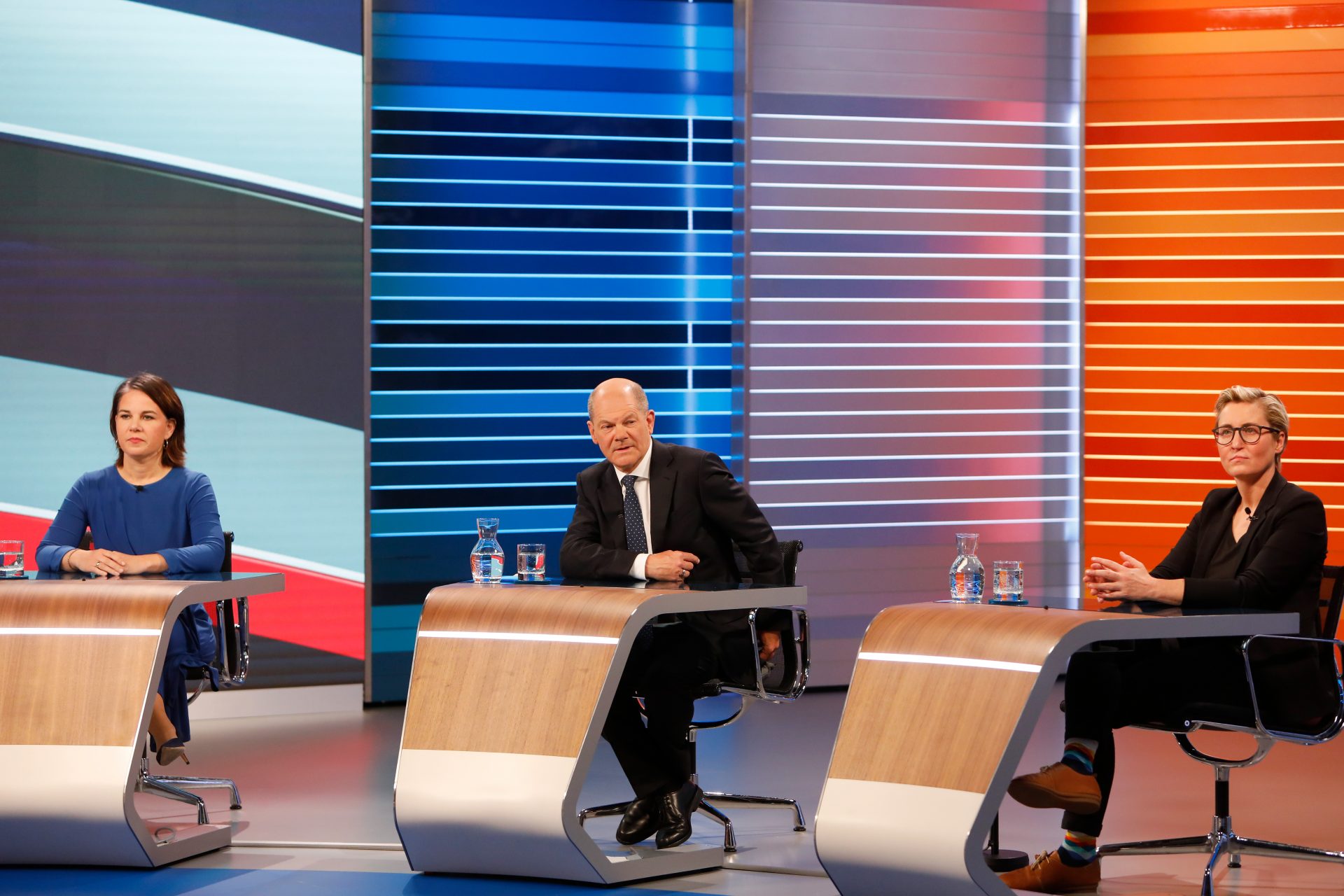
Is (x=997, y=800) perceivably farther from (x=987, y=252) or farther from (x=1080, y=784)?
(x=987, y=252)

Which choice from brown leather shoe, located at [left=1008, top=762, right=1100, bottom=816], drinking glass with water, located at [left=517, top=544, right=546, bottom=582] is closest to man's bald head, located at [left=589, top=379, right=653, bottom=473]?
drinking glass with water, located at [left=517, top=544, right=546, bottom=582]

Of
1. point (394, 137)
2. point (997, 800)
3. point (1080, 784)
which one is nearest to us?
point (997, 800)

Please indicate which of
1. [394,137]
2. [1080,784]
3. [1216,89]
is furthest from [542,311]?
[1080,784]

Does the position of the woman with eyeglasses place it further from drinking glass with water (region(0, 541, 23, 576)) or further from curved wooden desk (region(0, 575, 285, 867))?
drinking glass with water (region(0, 541, 23, 576))

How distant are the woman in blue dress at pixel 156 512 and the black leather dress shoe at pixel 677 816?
1421mm

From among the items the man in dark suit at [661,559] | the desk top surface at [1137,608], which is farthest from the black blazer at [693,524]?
the desk top surface at [1137,608]

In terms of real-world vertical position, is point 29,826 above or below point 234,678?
below

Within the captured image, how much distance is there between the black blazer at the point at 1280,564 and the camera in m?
3.69

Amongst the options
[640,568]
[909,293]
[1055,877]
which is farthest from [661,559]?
[909,293]

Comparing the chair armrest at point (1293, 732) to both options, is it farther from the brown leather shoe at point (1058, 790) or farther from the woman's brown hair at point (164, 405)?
the woman's brown hair at point (164, 405)

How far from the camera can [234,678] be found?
14.4 ft

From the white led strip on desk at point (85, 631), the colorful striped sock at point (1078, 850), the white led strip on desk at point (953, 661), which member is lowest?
the colorful striped sock at point (1078, 850)

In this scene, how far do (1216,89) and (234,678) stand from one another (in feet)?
16.1

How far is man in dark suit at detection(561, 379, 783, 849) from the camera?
158 inches
